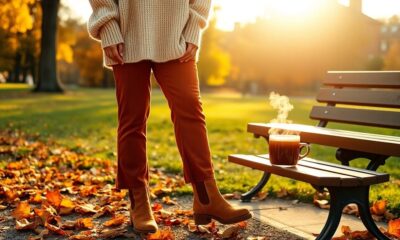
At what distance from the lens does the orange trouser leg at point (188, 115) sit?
3.44 m

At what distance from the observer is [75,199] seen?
15.7 ft

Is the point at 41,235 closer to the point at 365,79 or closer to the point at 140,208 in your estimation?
the point at 140,208

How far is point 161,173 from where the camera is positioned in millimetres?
6422

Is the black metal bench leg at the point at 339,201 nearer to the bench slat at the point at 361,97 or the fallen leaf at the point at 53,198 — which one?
the bench slat at the point at 361,97

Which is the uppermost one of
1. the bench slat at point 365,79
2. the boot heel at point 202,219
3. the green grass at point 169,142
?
the bench slat at point 365,79

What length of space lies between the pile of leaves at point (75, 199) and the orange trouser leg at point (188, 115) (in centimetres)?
43

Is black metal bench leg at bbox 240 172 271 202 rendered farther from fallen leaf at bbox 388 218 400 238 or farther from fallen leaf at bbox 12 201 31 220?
fallen leaf at bbox 12 201 31 220

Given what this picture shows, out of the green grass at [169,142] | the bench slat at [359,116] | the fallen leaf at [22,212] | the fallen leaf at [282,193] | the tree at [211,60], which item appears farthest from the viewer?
the tree at [211,60]

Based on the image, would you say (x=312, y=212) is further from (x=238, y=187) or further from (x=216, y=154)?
(x=216, y=154)

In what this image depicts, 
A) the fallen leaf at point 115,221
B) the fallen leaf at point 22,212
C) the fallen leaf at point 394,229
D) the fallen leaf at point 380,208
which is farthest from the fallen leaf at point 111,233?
the fallen leaf at point 380,208

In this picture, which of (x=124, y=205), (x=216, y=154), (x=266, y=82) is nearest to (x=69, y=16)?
(x=266, y=82)

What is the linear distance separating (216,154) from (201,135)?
4714 millimetres

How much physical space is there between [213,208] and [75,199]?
1.68m

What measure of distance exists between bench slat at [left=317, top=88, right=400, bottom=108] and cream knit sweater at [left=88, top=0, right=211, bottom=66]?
1837mm
